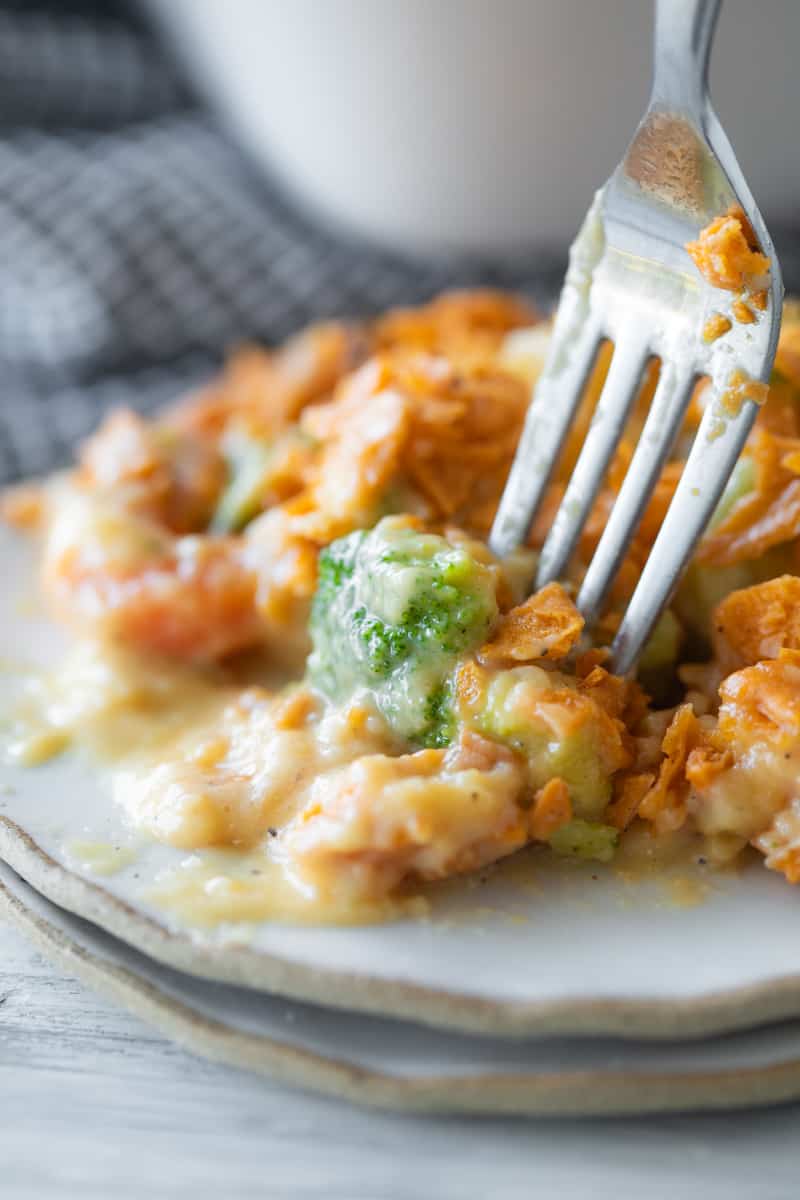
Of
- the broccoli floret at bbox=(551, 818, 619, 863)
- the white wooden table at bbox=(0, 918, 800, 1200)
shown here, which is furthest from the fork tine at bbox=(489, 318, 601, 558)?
the white wooden table at bbox=(0, 918, 800, 1200)

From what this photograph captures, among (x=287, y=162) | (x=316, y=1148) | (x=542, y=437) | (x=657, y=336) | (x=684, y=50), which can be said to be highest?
(x=684, y=50)

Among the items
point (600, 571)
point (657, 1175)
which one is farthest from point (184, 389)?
point (657, 1175)

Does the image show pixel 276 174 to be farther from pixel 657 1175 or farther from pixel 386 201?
pixel 657 1175

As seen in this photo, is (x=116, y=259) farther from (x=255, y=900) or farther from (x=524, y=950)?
(x=524, y=950)

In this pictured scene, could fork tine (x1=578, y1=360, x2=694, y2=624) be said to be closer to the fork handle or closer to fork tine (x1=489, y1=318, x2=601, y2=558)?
fork tine (x1=489, y1=318, x2=601, y2=558)

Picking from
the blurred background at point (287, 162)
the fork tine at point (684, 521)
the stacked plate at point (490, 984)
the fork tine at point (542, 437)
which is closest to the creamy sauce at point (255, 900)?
the stacked plate at point (490, 984)

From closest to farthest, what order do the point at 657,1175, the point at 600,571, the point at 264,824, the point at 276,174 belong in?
the point at 657,1175
the point at 264,824
the point at 600,571
the point at 276,174

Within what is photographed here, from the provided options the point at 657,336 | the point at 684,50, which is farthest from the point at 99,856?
the point at 684,50

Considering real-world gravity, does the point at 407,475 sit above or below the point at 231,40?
below
